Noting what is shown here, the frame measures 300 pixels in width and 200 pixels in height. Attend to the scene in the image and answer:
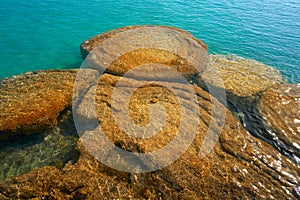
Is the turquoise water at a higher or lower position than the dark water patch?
higher

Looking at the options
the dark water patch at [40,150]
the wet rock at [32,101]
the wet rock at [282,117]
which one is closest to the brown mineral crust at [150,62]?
the wet rock at [32,101]

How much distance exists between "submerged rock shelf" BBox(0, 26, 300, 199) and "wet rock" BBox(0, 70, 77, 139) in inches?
1.8

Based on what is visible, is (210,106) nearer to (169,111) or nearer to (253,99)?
(169,111)

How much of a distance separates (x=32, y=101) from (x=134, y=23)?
13905mm

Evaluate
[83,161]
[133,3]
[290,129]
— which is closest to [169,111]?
[83,161]

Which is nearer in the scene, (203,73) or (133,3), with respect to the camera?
(203,73)

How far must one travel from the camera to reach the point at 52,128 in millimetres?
9930

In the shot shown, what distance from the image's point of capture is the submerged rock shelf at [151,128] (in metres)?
7.53

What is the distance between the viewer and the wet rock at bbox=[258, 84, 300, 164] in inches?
400

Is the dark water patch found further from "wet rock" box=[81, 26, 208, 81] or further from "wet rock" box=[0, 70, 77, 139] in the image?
"wet rock" box=[81, 26, 208, 81]

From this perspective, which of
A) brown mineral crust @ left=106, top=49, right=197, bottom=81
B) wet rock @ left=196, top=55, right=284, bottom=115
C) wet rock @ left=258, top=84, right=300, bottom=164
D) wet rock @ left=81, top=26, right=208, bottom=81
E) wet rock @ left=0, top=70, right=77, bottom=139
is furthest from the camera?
wet rock @ left=81, top=26, right=208, bottom=81

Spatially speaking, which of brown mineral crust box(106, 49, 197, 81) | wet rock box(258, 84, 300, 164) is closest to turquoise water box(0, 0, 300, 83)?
wet rock box(258, 84, 300, 164)

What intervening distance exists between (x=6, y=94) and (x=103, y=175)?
6864mm

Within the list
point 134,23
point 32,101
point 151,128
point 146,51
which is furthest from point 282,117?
point 134,23
